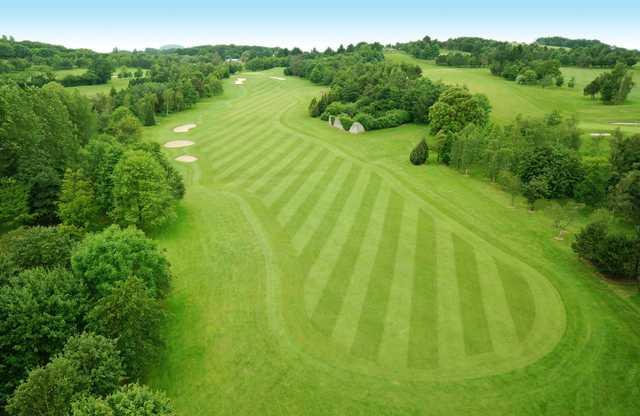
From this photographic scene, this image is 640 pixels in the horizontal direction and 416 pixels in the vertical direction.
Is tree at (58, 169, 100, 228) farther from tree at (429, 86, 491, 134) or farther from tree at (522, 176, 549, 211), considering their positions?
tree at (429, 86, 491, 134)

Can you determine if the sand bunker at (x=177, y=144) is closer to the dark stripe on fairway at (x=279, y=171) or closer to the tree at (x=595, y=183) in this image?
the dark stripe on fairway at (x=279, y=171)

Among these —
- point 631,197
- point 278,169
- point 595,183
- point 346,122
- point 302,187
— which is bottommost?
point 302,187

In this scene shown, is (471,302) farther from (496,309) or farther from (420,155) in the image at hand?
(420,155)

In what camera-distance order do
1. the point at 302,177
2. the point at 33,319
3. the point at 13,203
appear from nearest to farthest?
the point at 33,319, the point at 13,203, the point at 302,177

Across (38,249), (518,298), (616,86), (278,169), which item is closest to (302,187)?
(278,169)

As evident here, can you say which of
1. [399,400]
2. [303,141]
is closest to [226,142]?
[303,141]

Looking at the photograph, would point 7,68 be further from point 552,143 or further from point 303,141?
point 552,143

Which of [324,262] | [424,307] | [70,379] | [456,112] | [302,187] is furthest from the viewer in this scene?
[456,112]

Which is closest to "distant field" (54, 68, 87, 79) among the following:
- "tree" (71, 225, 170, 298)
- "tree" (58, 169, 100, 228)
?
"tree" (58, 169, 100, 228)
